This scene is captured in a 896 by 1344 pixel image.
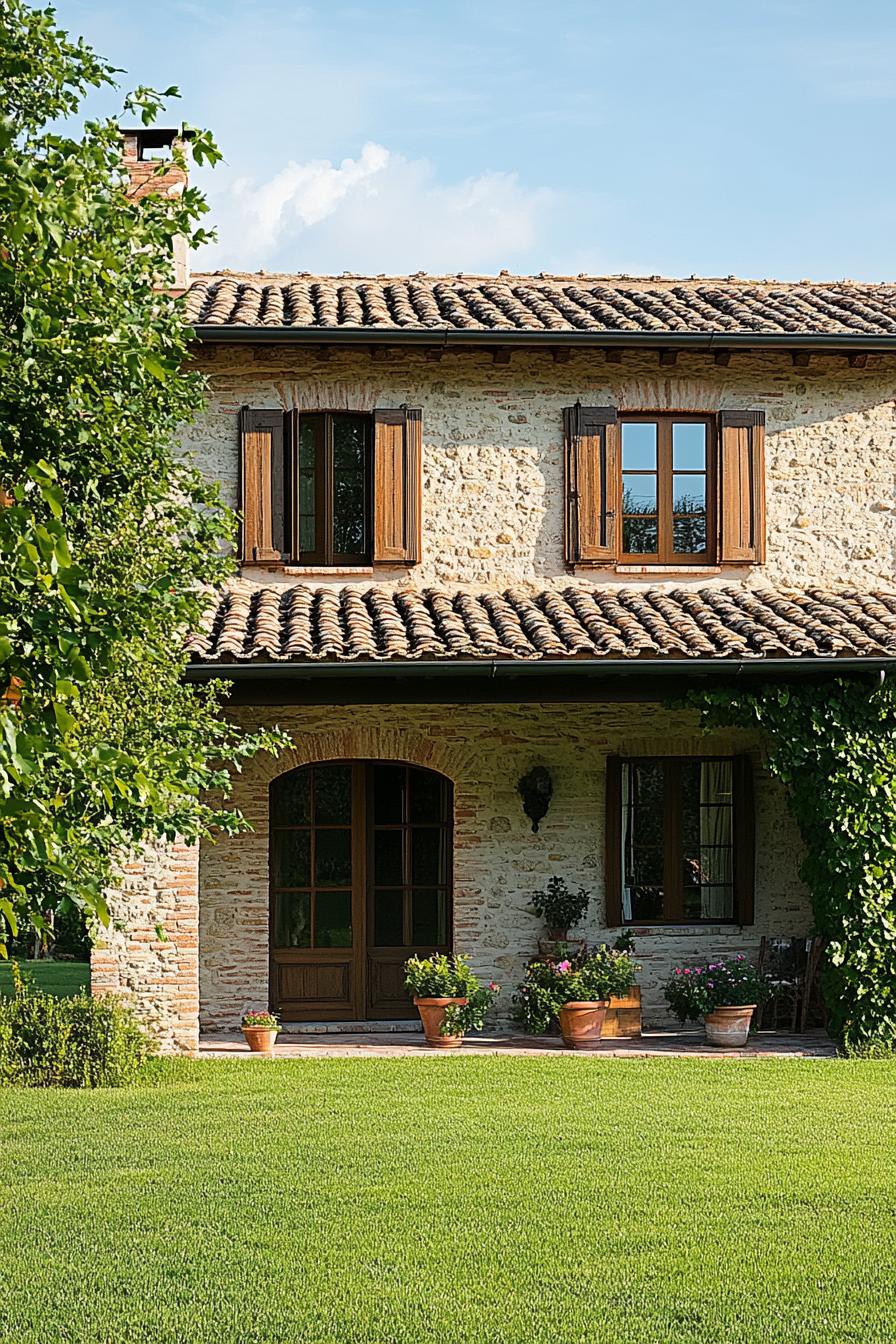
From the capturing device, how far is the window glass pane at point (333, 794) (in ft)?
44.5

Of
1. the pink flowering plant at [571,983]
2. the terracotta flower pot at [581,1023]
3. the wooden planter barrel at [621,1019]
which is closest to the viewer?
the terracotta flower pot at [581,1023]

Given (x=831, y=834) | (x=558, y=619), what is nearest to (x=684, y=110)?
(x=558, y=619)

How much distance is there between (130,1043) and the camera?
1117 centimetres

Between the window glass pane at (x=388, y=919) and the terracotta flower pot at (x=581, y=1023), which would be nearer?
the terracotta flower pot at (x=581, y=1023)

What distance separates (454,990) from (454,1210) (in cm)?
508

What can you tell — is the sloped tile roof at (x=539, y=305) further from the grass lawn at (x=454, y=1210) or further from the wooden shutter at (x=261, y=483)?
the grass lawn at (x=454, y=1210)

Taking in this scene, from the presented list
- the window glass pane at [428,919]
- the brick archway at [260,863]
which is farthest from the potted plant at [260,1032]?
the window glass pane at [428,919]

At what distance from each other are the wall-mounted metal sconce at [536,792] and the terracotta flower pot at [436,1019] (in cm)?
179

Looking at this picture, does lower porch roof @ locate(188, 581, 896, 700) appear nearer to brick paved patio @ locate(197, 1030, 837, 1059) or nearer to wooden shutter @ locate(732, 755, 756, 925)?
wooden shutter @ locate(732, 755, 756, 925)

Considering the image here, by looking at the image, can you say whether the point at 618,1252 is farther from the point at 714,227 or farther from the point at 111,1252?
the point at 714,227

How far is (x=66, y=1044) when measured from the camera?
36.0 ft

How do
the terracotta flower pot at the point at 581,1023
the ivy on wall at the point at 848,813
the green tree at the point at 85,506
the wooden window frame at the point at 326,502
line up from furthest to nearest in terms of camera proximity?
1. the wooden window frame at the point at 326,502
2. the terracotta flower pot at the point at 581,1023
3. the ivy on wall at the point at 848,813
4. the green tree at the point at 85,506

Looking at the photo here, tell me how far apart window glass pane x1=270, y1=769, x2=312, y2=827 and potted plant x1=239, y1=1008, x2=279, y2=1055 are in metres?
1.98

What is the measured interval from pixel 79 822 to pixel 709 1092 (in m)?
5.57
